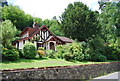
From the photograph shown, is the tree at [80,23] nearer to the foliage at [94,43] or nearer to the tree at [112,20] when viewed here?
the foliage at [94,43]

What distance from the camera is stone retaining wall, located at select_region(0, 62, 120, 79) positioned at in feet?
17.6

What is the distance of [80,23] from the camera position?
685 inches

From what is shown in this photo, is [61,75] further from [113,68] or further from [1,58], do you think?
[113,68]

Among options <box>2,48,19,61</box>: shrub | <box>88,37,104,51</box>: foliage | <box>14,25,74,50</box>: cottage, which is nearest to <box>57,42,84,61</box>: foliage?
<box>88,37,104,51</box>: foliage

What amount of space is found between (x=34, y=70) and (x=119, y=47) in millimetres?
18214

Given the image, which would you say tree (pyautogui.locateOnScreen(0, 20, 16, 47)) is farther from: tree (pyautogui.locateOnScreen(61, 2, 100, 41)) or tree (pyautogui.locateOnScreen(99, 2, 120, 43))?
tree (pyautogui.locateOnScreen(99, 2, 120, 43))

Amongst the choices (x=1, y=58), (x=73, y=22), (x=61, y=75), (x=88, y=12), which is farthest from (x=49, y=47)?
(x=61, y=75)

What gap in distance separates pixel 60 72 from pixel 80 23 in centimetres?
1126

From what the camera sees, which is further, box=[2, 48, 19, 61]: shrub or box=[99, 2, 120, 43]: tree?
box=[99, 2, 120, 43]: tree

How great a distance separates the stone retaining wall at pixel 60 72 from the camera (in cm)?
538

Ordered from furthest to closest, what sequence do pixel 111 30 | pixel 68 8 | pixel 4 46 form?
pixel 111 30, pixel 68 8, pixel 4 46

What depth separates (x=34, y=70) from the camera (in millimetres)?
6047

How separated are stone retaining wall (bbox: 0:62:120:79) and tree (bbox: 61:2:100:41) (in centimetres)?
630

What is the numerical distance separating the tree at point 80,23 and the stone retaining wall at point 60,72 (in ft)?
20.7
